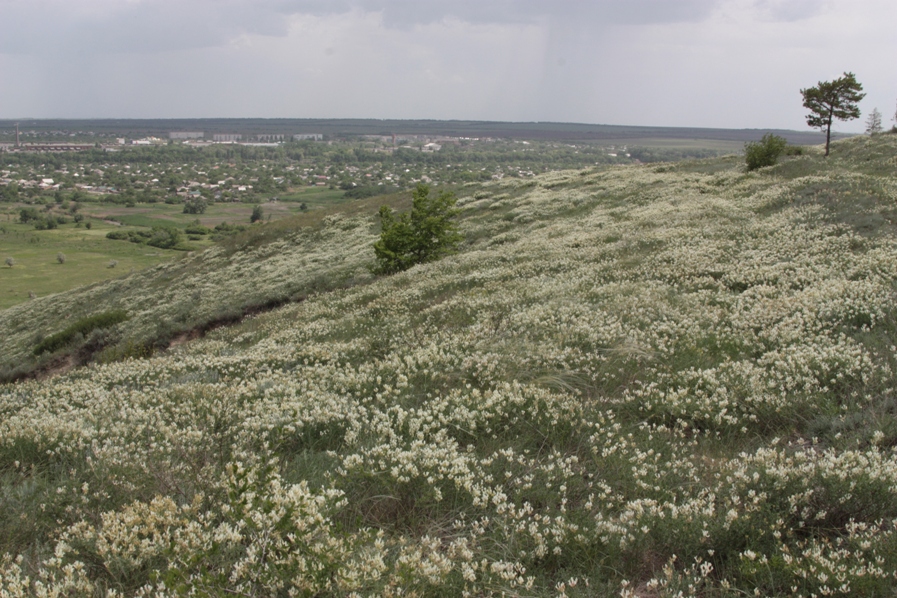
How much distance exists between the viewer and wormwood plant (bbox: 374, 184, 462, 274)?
2471 cm

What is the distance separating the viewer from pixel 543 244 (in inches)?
836

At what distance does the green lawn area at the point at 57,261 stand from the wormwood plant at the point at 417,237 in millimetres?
51745

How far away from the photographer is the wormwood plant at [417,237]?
24714 millimetres

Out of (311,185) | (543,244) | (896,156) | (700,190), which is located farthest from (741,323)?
(311,185)

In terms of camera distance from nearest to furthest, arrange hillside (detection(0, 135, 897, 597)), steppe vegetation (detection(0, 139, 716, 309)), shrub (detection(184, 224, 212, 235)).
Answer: hillside (detection(0, 135, 897, 597))
steppe vegetation (detection(0, 139, 716, 309))
shrub (detection(184, 224, 212, 235))

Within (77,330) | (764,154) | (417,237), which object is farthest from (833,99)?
(77,330)

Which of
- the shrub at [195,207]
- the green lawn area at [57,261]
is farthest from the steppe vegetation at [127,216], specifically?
the shrub at [195,207]

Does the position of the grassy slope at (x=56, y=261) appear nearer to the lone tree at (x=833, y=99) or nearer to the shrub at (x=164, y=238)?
the shrub at (x=164, y=238)

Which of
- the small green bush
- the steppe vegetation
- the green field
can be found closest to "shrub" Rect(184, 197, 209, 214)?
the steppe vegetation

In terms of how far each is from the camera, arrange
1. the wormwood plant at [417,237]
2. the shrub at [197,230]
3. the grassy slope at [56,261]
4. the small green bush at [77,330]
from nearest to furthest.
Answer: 1. the small green bush at [77,330]
2. the wormwood plant at [417,237]
3. the grassy slope at [56,261]
4. the shrub at [197,230]

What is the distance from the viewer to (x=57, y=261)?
3654 inches

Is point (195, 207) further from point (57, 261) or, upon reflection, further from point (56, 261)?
point (57, 261)

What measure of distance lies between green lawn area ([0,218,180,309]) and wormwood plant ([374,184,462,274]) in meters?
51.7

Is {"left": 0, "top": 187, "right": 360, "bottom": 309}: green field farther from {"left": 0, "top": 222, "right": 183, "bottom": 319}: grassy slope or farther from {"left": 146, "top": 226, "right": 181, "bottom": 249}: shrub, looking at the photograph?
{"left": 146, "top": 226, "right": 181, "bottom": 249}: shrub
